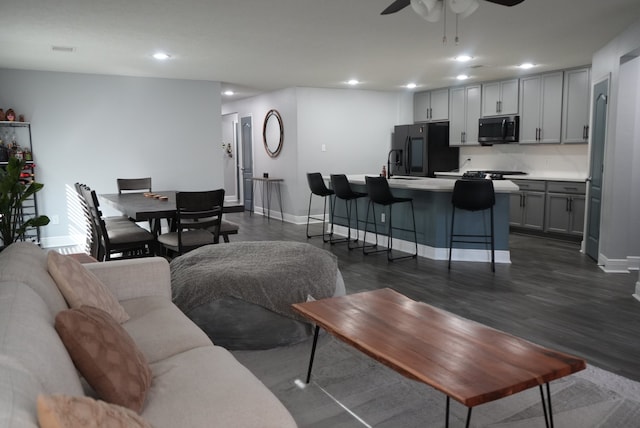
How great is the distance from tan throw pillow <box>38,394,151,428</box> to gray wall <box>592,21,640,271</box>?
5.06 metres

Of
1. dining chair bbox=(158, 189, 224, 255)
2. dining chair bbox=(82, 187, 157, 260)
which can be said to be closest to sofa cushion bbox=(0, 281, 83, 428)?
dining chair bbox=(158, 189, 224, 255)

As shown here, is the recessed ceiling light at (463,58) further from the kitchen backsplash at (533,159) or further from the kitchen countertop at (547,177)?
the kitchen backsplash at (533,159)

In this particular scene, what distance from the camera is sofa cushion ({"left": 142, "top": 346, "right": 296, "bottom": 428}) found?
1.44m

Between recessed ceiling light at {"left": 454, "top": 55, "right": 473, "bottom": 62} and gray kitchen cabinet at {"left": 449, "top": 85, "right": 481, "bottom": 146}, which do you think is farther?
gray kitchen cabinet at {"left": 449, "top": 85, "right": 481, "bottom": 146}

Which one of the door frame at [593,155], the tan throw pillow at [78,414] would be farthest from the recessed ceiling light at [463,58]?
the tan throw pillow at [78,414]

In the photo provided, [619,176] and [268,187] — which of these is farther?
[268,187]

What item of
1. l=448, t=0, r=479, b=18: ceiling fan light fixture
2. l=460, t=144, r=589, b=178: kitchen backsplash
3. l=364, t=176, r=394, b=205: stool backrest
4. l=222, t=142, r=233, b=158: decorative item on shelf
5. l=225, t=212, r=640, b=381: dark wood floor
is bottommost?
l=225, t=212, r=640, b=381: dark wood floor

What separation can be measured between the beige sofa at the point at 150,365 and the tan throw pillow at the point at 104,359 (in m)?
0.04

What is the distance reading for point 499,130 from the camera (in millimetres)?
7379

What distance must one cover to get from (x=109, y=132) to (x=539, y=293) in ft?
18.7

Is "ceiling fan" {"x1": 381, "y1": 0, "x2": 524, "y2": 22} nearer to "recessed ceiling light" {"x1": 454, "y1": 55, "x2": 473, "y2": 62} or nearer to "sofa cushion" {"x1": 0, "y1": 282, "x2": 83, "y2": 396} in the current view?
"sofa cushion" {"x1": 0, "y1": 282, "x2": 83, "y2": 396}

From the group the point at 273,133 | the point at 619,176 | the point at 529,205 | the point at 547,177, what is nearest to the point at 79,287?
the point at 619,176

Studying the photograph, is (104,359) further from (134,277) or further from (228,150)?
(228,150)

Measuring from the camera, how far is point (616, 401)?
2389 millimetres
